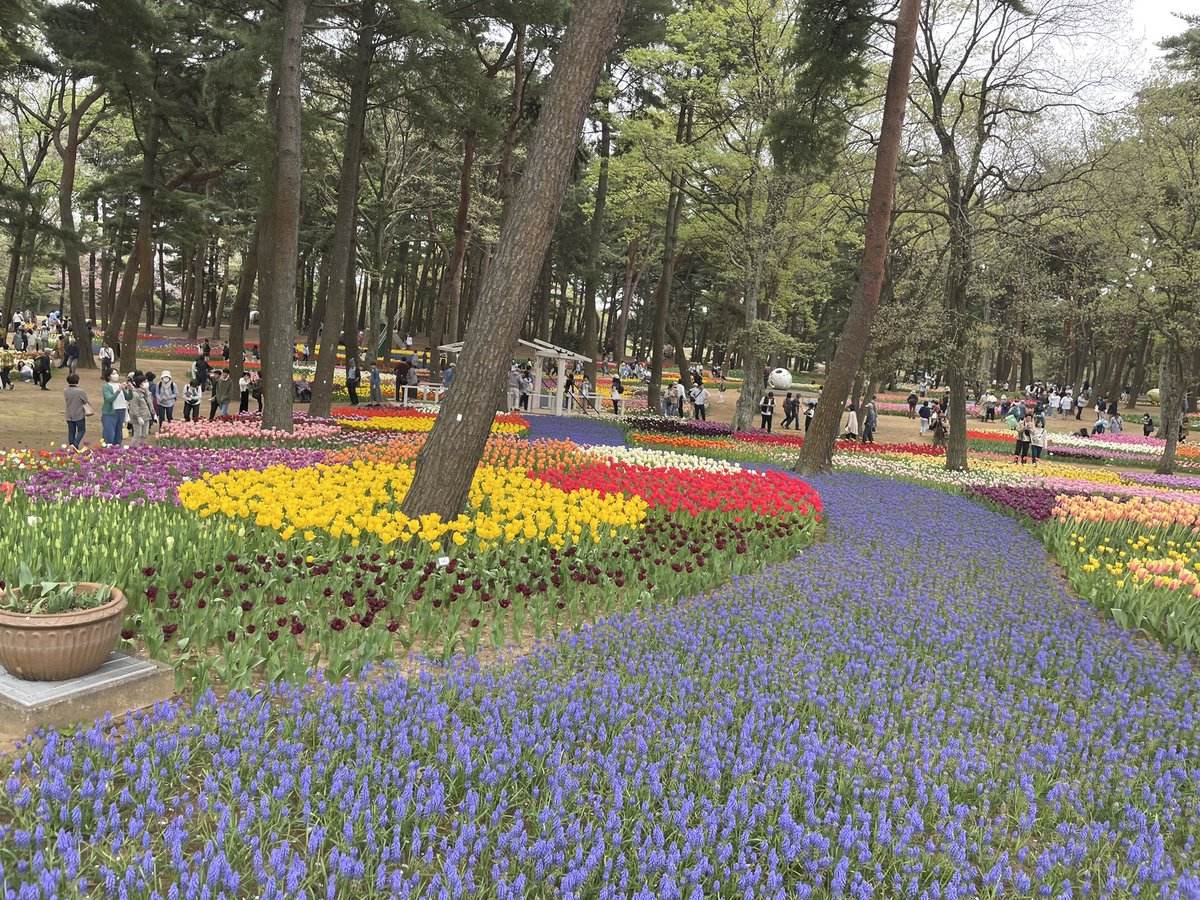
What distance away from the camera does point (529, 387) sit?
2888 centimetres

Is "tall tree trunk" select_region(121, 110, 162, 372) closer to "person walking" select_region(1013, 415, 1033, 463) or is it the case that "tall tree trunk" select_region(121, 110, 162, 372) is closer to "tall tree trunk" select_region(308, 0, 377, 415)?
"tall tree trunk" select_region(308, 0, 377, 415)

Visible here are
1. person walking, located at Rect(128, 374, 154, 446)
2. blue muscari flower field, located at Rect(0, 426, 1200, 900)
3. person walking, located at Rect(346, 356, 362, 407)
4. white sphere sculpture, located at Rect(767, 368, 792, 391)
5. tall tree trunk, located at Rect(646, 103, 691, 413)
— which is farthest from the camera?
white sphere sculpture, located at Rect(767, 368, 792, 391)

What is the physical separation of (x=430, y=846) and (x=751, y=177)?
2291 cm

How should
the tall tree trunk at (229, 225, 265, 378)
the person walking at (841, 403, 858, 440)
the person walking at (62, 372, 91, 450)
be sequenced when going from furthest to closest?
the person walking at (841, 403, 858, 440)
the tall tree trunk at (229, 225, 265, 378)
the person walking at (62, 372, 91, 450)

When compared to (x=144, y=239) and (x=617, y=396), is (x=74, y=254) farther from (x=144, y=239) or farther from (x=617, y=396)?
(x=617, y=396)

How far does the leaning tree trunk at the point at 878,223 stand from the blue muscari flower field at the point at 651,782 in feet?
30.1

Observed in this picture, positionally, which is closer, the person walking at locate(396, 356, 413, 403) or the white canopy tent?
the white canopy tent

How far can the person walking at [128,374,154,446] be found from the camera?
13.7 meters

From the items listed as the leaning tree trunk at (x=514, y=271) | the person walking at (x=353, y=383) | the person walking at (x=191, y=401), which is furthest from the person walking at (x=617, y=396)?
the leaning tree trunk at (x=514, y=271)

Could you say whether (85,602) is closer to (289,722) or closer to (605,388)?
(289,722)

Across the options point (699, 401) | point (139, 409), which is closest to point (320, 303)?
point (699, 401)

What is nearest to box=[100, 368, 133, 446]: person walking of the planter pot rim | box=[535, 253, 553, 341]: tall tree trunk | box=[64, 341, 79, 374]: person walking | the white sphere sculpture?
the planter pot rim

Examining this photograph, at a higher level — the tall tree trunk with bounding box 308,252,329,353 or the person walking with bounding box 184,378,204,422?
the tall tree trunk with bounding box 308,252,329,353

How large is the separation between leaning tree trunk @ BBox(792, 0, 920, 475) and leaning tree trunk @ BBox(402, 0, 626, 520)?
26.9 ft
